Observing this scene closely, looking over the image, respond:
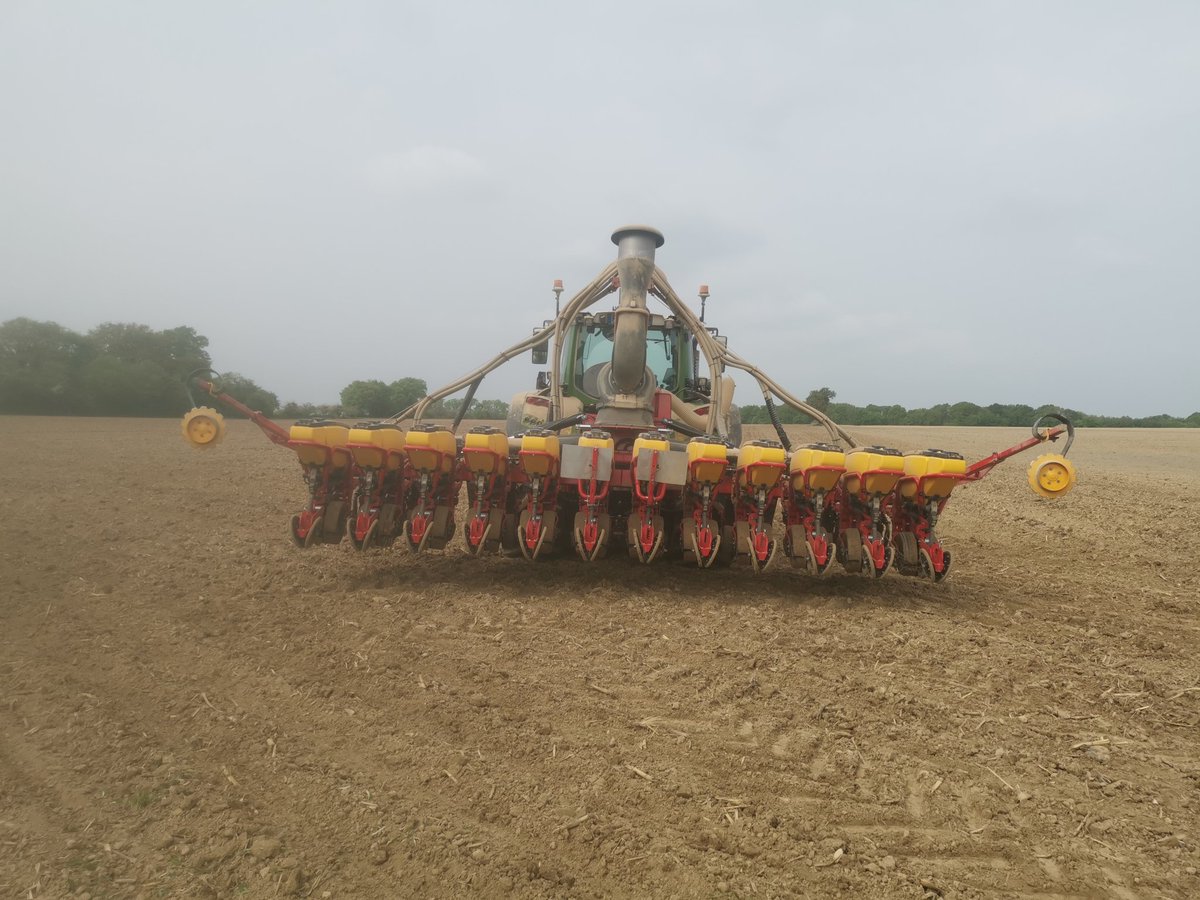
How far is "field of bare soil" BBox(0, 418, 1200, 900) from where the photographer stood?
219 centimetres

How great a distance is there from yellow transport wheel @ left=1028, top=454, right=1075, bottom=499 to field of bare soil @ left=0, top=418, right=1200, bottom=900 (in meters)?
0.96

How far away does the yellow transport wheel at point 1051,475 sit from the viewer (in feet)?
16.4

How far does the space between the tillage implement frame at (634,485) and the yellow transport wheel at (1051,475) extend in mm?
10

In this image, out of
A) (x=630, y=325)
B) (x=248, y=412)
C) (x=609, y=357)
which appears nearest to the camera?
(x=248, y=412)

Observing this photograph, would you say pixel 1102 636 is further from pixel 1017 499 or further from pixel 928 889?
pixel 1017 499

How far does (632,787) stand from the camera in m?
2.63

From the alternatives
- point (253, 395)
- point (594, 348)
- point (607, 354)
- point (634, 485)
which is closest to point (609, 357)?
point (607, 354)

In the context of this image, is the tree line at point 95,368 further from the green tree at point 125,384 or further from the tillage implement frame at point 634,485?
the tillage implement frame at point 634,485

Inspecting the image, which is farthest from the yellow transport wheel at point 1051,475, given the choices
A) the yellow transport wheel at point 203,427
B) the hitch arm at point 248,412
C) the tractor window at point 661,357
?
the yellow transport wheel at point 203,427

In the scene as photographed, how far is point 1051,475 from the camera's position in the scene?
5043 mm

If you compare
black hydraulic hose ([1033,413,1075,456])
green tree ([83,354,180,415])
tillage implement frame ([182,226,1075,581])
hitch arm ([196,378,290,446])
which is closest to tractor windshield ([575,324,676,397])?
tillage implement frame ([182,226,1075,581])

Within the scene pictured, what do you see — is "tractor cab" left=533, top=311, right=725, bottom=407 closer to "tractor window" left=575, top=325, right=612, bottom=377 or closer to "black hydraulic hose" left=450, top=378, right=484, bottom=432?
"tractor window" left=575, top=325, right=612, bottom=377

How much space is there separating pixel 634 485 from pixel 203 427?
136 inches

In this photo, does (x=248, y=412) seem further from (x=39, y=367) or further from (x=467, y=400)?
(x=39, y=367)
